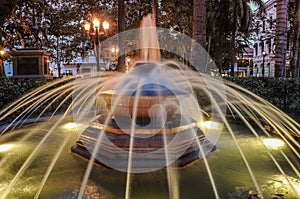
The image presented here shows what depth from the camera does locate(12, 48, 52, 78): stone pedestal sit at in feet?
53.3

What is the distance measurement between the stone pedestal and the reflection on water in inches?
364

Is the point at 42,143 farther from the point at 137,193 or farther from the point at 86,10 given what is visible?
the point at 86,10

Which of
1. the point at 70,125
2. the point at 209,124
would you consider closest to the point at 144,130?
the point at 209,124

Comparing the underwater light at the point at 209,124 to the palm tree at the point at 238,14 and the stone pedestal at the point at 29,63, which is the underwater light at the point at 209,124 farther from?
the palm tree at the point at 238,14

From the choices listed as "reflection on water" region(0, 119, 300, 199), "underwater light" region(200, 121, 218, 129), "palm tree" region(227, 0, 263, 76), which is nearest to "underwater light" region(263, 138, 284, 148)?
"reflection on water" region(0, 119, 300, 199)

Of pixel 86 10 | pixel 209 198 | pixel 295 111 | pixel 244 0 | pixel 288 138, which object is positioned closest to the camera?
pixel 209 198

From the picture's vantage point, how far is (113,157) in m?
6.27

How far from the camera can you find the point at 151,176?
558 cm

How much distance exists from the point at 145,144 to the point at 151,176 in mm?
973

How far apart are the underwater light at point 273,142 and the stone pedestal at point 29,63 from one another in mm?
13014

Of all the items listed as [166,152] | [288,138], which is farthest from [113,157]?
[288,138]

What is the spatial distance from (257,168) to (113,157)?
3235 mm

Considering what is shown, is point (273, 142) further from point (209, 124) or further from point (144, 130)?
point (144, 130)

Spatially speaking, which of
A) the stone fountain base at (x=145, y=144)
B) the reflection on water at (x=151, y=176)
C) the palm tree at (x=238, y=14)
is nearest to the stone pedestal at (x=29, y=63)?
the reflection on water at (x=151, y=176)
